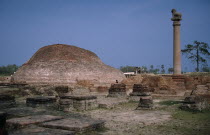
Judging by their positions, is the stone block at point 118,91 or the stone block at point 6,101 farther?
the stone block at point 118,91

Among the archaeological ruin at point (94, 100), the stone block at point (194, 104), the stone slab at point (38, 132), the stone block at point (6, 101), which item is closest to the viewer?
the stone slab at point (38, 132)

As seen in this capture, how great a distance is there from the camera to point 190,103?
8.38m

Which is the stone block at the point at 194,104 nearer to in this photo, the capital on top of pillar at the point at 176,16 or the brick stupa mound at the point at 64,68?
the capital on top of pillar at the point at 176,16

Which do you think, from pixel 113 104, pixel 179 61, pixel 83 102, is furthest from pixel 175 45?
pixel 83 102

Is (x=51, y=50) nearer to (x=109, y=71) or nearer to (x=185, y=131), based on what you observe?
(x=109, y=71)

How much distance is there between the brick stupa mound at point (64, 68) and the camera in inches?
853

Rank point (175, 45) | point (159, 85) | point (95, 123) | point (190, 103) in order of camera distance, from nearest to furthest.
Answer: point (95, 123), point (190, 103), point (159, 85), point (175, 45)

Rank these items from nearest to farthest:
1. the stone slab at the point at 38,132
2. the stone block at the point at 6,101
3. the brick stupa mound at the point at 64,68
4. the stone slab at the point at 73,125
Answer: the stone slab at the point at 38,132 → the stone slab at the point at 73,125 → the stone block at the point at 6,101 → the brick stupa mound at the point at 64,68

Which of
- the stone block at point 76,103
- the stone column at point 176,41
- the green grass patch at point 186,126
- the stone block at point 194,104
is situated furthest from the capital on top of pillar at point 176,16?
the green grass patch at point 186,126

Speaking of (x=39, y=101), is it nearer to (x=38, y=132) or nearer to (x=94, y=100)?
(x=94, y=100)

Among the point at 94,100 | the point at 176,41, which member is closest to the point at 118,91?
the point at 94,100

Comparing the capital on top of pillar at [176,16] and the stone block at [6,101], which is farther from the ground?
the capital on top of pillar at [176,16]

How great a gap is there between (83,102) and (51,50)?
1719 cm

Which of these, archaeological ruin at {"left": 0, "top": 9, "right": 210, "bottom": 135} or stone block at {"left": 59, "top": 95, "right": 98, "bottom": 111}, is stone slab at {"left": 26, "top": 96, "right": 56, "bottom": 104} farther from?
stone block at {"left": 59, "top": 95, "right": 98, "bottom": 111}
